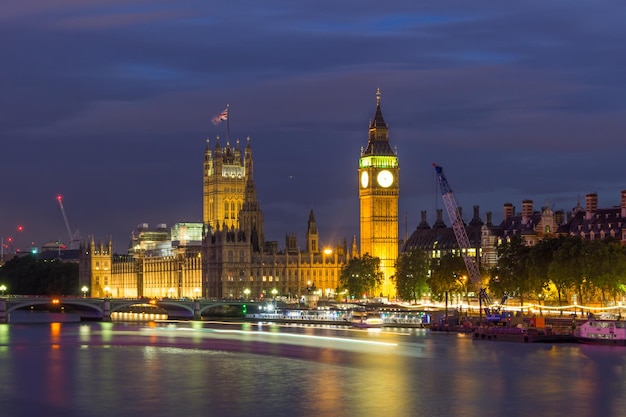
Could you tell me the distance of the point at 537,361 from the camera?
109m

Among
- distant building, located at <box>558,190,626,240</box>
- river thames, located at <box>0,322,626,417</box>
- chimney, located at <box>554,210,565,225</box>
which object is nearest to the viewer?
river thames, located at <box>0,322,626,417</box>

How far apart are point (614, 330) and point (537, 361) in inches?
719

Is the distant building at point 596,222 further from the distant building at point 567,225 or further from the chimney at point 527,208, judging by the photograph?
the chimney at point 527,208

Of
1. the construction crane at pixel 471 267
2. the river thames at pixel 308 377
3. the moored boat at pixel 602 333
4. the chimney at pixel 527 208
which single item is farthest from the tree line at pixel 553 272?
the moored boat at pixel 602 333

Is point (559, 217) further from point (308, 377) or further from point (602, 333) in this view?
point (308, 377)

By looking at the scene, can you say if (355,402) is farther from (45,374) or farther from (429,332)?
(429,332)

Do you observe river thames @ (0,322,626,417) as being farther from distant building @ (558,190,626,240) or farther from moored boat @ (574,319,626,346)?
distant building @ (558,190,626,240)

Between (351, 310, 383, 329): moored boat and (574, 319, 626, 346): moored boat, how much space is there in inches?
1590

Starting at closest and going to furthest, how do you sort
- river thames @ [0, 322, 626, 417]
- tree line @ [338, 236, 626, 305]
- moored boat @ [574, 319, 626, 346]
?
river thames @ [0, 322, 626, 417]
moored boat @ [574, 319, 626, 346]
tree line @ [338, 236, 626, 305]

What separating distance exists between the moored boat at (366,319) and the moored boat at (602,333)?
40.4m

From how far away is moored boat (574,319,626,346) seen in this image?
124312mm

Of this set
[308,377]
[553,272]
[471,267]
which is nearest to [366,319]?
[471,267]

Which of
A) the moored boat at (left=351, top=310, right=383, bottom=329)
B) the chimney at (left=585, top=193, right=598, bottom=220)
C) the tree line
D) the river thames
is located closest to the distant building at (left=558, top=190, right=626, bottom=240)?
the chimney at (left=585, top=193, right=598, bottom=220)

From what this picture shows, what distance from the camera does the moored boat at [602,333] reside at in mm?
124312
